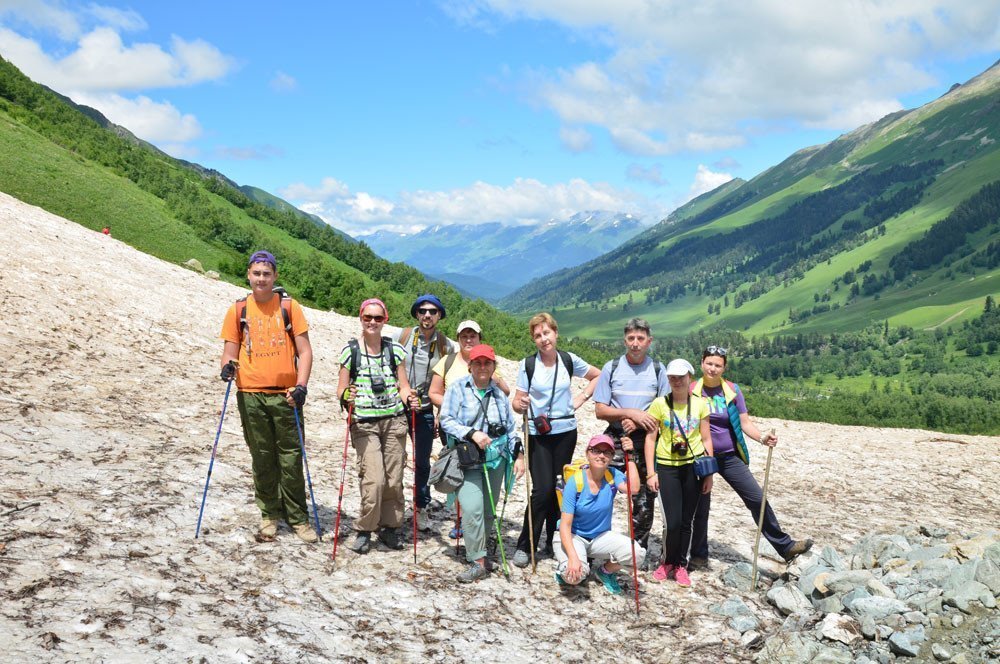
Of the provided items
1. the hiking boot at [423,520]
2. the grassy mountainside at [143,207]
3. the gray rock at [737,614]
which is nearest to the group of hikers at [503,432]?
the gray rock at [737,614]

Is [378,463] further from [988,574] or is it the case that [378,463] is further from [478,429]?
[988,574]

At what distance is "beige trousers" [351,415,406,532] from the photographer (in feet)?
25.4

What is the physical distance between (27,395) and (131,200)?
31.1 metres

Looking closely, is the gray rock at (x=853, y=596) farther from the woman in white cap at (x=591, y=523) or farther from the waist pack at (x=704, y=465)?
the woman in white cap at (x=591, y=523)

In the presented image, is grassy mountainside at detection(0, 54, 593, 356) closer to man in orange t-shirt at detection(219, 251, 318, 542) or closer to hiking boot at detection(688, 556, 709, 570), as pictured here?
man in orange t-shirt at detection(219, 251, 318, 542)

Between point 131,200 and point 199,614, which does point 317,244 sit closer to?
point 131,200

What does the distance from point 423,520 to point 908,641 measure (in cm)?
651

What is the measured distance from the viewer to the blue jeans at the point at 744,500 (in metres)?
8.53

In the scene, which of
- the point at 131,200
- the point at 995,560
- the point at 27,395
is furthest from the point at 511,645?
the point at 131,200

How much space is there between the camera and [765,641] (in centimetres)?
718

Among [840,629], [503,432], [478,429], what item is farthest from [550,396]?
[840,629]

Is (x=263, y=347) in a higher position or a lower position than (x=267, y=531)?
higher

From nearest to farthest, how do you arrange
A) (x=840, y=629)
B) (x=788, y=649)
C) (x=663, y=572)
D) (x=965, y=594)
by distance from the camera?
(x=788, y=649) → (x=840, y=629) → (x=965, y=594) → (x=663, y=572)

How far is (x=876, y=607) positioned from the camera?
7.21 metres
